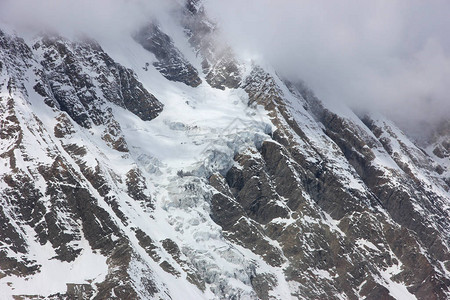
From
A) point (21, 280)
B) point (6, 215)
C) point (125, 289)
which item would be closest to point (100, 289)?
point (125, 289)

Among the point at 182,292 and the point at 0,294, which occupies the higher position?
the point at 182,292

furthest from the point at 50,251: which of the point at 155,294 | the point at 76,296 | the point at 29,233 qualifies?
the point at 155,294

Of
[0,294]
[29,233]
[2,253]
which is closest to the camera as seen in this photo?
[0,294]

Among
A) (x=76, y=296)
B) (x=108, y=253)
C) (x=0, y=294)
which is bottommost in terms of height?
(x=0, y=294)

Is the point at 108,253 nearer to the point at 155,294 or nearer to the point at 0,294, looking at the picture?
the point at 155,294

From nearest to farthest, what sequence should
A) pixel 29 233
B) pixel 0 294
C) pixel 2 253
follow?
pixel 0 294 → pixel 2 253 → pixel 29 233

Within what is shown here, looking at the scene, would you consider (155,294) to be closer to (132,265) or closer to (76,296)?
(132,265)

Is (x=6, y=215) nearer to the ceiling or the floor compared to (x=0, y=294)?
nearer to the ceiling

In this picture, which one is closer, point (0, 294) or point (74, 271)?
point (0, 294)

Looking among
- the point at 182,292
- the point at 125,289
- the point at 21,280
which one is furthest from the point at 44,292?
the point at 182,292
